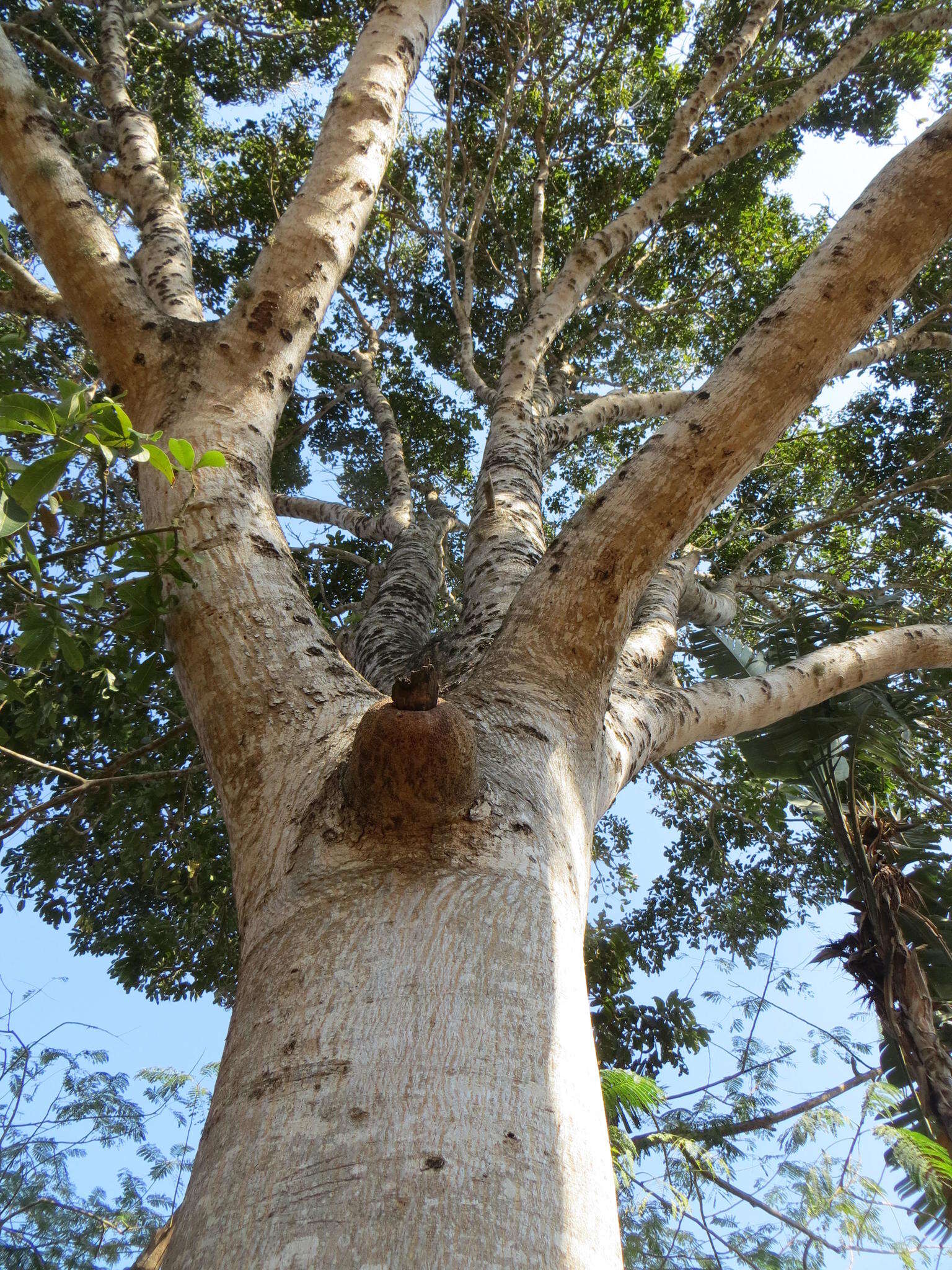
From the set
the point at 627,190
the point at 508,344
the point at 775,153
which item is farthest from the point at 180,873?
the point at 775,153

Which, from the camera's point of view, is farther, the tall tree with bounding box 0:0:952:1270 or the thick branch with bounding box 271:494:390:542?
the thick branch with bounding box 271:494:390:542

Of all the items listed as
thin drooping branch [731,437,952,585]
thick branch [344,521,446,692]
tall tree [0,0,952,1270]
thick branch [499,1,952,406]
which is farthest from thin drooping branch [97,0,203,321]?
thin drooping branch [731,437,952,585]

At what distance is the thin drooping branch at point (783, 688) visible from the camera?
2.31 m

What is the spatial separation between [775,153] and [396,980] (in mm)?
7945

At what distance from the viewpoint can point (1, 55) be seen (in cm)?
223

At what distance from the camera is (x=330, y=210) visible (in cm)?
220

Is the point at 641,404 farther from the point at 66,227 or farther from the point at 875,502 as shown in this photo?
the point at 66,227

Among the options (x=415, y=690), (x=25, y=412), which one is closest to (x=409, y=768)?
(x=415, y=690)

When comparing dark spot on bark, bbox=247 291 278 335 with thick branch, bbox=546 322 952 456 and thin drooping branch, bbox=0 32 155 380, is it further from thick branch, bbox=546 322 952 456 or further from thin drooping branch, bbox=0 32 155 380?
thick branch, bbox=546 322 952 456

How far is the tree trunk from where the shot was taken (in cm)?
71

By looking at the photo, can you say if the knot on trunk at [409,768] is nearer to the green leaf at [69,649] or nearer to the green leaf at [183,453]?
the green leaf at [183,453]

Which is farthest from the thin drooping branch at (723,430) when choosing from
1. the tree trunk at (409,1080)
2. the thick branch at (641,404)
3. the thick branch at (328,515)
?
the thick branch at (328,515)

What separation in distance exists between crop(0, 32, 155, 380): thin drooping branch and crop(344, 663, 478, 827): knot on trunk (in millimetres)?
1284

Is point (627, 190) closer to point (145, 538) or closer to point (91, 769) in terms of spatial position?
point (91, 769)
